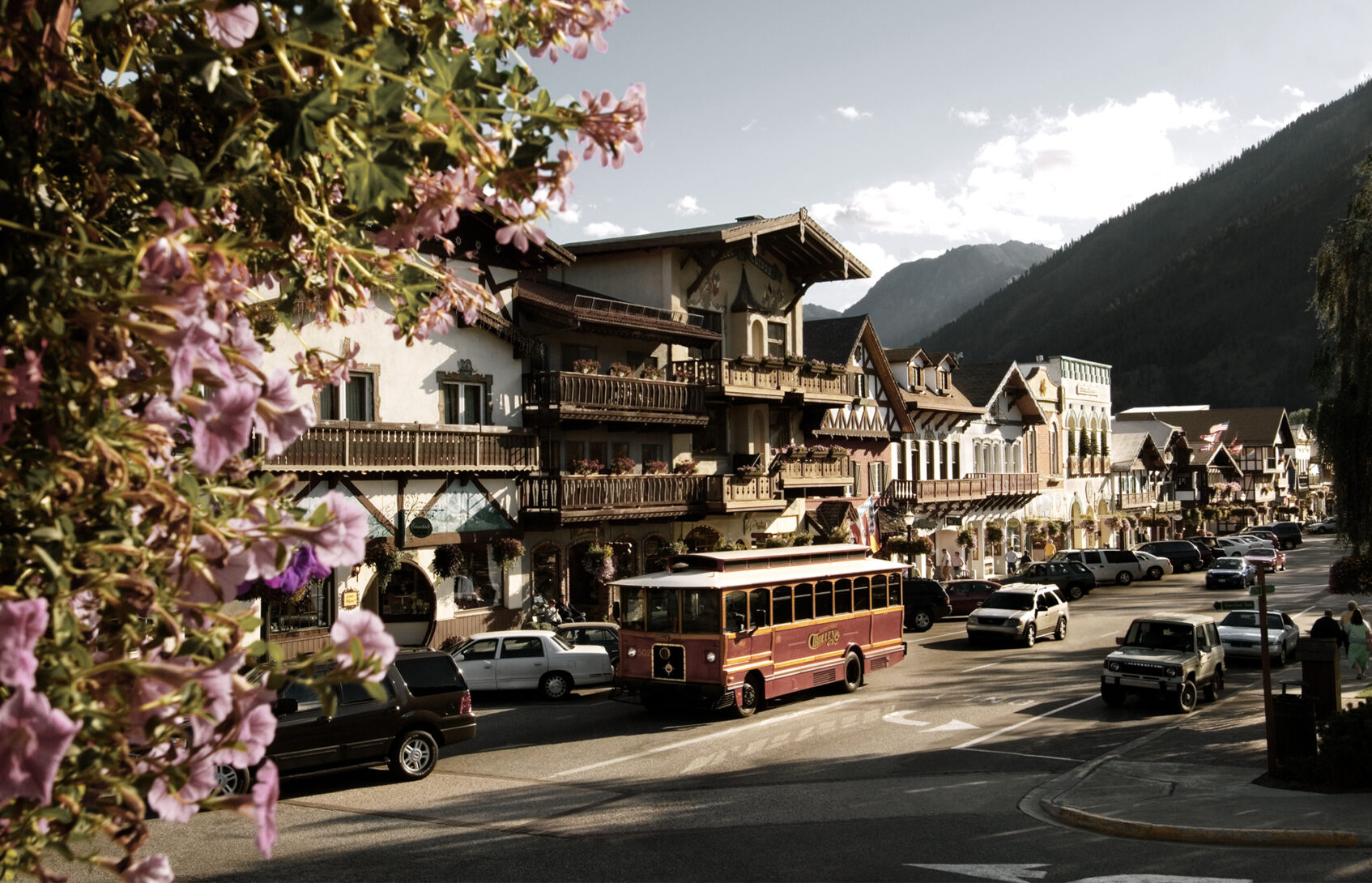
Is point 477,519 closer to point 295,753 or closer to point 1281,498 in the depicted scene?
point 295,753

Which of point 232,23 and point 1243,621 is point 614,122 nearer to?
point 232,23

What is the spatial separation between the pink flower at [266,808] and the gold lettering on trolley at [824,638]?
21.3 metres

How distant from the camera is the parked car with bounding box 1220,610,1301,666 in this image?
99.4ft

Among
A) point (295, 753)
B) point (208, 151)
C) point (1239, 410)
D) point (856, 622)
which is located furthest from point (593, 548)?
point (1239, 410)

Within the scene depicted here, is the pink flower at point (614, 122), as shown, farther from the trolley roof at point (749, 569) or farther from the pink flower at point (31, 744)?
the trolley roof at point (749, 569)

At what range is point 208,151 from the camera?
4355mm

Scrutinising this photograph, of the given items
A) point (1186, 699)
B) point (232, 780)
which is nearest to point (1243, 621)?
point (1186, 699)

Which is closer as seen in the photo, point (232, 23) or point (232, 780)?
point (232, 23)

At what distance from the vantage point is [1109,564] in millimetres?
57531

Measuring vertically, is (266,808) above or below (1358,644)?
above

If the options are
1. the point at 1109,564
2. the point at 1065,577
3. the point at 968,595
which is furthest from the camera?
the point at 1109,564

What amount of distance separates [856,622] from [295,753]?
13475 millimetres

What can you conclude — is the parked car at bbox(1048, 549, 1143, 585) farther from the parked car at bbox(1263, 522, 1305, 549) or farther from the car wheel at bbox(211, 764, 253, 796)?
the car wheel at bbox(211, 764, 253, 796)

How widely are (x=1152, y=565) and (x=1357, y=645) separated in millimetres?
35280
